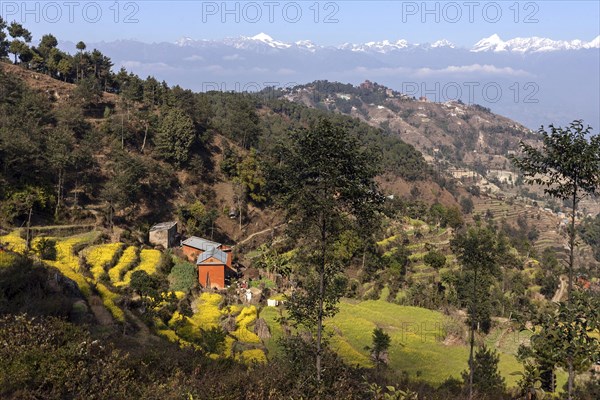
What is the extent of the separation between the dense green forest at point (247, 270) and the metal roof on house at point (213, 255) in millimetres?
1231

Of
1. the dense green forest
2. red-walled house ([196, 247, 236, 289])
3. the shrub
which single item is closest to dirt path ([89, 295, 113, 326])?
the dense green forest

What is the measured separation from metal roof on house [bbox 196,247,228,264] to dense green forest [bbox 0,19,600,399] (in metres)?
1.23

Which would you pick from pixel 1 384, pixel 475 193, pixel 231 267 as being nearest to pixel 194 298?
pixel 231 267

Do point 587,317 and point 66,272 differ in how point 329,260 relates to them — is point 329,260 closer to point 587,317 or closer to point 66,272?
point 587,317

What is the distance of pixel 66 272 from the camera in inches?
760

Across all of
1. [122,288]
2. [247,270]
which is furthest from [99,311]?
[247,270]

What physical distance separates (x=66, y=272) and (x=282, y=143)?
13.4m

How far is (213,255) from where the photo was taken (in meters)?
40.4

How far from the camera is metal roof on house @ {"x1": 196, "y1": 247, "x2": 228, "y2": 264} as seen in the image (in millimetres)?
40250

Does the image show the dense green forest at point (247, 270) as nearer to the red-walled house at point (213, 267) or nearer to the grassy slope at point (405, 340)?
the grassy slope at point (405, 340)

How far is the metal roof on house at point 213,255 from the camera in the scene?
40250 mm

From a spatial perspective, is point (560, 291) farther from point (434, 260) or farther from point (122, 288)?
point (122, 288)

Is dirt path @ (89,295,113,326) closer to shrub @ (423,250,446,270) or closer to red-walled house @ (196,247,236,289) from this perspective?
red-walled house @ (196,247,236,289)

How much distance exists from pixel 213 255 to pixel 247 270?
605cm
